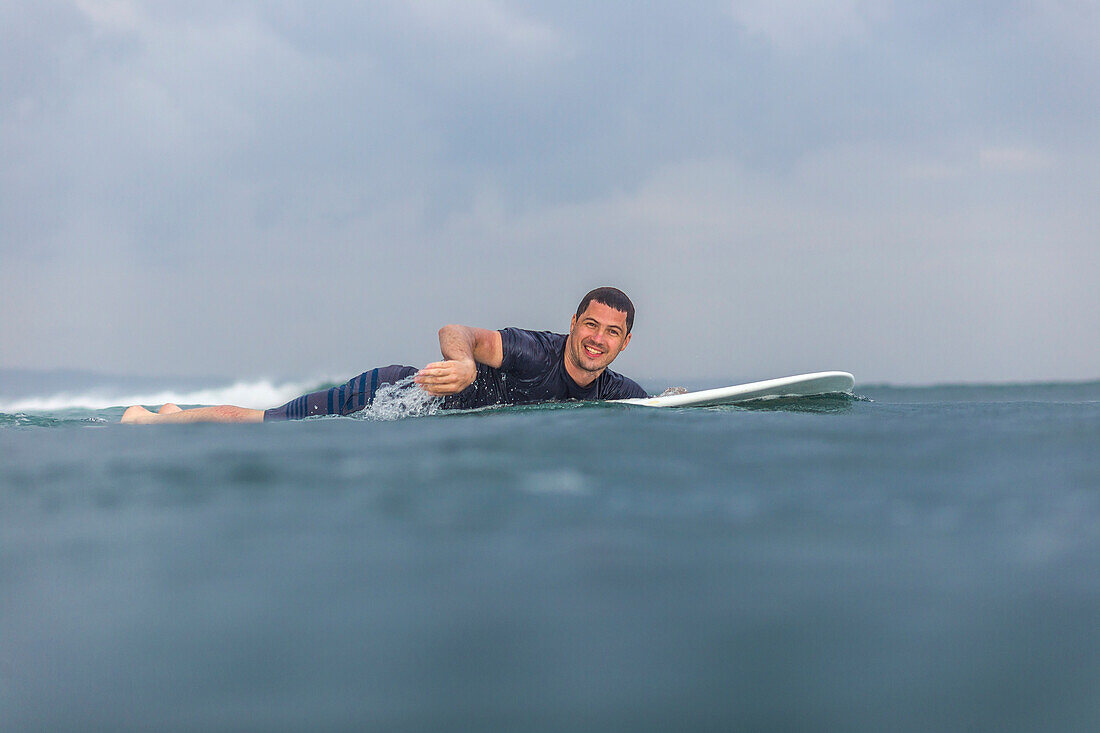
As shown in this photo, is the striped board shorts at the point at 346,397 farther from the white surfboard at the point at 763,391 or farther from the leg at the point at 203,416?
the white surfboard at the point at 763,391

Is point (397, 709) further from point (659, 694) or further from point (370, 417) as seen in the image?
point (370, 417)

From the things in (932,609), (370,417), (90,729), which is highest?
(370,417)

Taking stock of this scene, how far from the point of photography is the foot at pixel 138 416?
524cm

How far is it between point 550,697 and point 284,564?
0.88 m

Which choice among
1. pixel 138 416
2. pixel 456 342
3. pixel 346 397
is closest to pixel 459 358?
pixel 456 342

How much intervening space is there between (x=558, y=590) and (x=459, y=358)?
254 cm

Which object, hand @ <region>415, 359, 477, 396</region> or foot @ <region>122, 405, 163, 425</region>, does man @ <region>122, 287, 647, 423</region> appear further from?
hand @ <region>415, 359, 477, 396</region>

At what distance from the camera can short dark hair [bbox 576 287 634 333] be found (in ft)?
16.6

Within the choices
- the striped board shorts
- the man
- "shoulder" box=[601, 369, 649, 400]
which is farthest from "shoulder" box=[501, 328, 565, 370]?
the striped board shorts

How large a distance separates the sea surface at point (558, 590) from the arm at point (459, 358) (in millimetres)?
Answer: 935

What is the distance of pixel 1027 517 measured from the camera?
90.4 inches

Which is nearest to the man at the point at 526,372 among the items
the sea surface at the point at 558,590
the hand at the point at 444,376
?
the hand at the point at 444,376

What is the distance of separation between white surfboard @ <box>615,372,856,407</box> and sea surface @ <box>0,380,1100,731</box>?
1891 mm

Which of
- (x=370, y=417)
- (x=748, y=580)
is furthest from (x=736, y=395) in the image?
A: (x=748, y=580)
